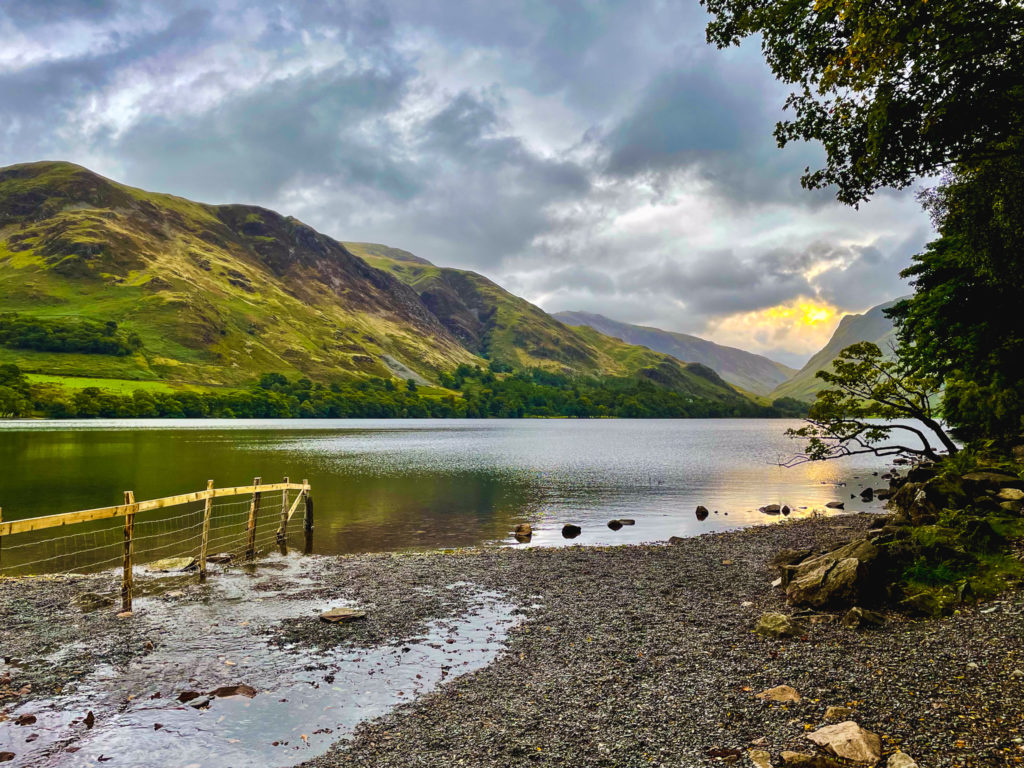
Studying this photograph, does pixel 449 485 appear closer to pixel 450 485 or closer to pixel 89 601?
pixel 450 485

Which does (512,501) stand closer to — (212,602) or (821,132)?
(212,602)

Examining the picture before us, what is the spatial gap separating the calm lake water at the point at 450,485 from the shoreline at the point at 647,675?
14.9 meters

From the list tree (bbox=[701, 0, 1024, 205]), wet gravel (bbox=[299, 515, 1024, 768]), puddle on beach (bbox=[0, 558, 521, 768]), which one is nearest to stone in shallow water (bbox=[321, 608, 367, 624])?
puddle on beach (bbox=[0, 558, 521, 768])

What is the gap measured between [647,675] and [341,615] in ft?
33.7

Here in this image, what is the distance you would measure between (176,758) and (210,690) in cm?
283

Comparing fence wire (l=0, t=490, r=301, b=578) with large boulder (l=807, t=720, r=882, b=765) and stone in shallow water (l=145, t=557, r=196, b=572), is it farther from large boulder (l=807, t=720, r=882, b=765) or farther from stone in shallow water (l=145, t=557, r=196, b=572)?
large boulder (l=807, t=720, r=882, b=765)

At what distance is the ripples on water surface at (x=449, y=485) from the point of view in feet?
133

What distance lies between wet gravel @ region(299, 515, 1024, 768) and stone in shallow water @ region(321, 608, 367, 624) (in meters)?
5.42

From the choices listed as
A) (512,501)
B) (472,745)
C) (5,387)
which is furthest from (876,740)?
(5,387)

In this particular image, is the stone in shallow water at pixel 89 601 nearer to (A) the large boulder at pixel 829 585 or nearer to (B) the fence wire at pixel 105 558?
(B) the fence wire at pixel 105 558

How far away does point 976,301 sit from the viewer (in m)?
42.2

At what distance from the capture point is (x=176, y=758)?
11.1m

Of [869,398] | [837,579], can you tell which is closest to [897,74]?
[837,579]

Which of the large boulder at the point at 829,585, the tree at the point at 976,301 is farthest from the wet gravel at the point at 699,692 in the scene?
the tree at the point at 976,301
